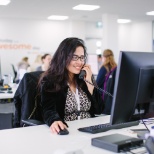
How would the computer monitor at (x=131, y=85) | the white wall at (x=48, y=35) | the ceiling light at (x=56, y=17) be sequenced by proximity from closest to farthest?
the computer monitor at (x=131, y=85) → the ceiling light at (x=56, y=17) → the white wall at (x=48, y=35)

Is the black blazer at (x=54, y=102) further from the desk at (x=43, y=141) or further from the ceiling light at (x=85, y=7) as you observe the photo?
the ceiling light at (x=85, y=7)

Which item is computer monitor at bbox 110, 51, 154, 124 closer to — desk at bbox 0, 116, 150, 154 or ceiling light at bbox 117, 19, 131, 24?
desk at bbox 0, 116, 150, 154

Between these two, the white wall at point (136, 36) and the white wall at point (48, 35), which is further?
the white wall at point (136, 36)

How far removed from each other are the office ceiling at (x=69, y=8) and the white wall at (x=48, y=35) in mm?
541

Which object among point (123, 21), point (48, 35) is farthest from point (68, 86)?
point (123, 21)

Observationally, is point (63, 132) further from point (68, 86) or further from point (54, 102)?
point (68, 86)

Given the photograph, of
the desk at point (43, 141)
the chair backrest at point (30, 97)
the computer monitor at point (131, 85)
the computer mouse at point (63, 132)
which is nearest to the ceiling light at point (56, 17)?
the chair backrest at point (30, 97)

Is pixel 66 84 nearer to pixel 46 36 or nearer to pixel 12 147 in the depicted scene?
pixel 12 147

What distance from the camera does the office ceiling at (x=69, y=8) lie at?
25.9 ft

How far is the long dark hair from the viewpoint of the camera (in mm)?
2156

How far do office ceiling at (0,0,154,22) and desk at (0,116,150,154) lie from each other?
251 inches

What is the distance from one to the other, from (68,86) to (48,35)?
31.5 ft

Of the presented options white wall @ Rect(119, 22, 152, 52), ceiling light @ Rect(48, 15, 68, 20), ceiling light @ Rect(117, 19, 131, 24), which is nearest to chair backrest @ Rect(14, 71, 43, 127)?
ceiling light @ Rect(48, 15, 68, 20)

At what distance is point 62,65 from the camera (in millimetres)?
2184
